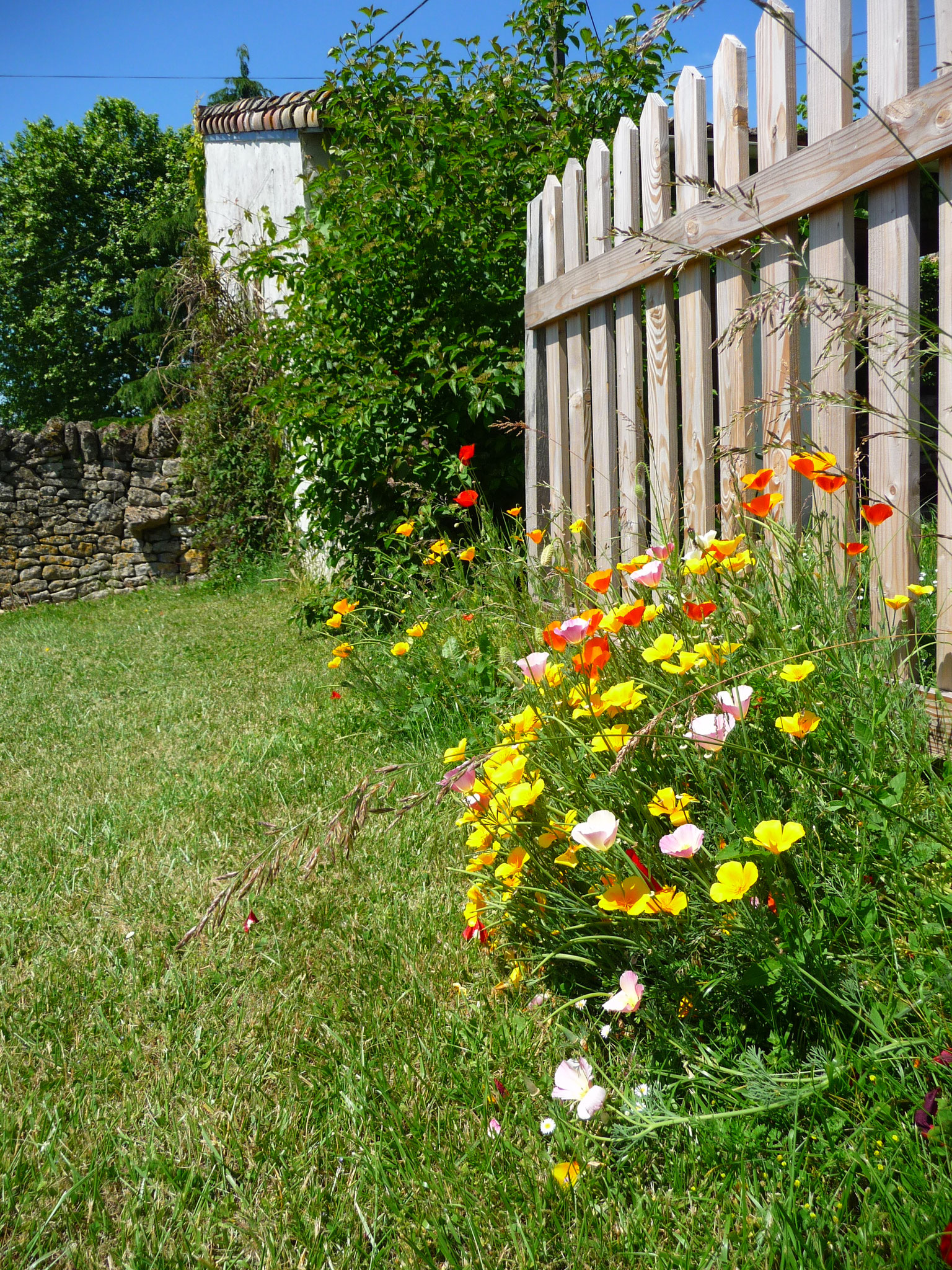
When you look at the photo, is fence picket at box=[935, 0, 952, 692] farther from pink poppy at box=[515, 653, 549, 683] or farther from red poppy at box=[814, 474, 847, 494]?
pink poppy at box=[515, 653, 549, 683]

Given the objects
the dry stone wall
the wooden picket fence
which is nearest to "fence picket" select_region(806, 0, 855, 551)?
the wooden picket fence

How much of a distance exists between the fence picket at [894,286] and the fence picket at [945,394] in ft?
0.16

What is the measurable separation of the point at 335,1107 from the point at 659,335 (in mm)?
2218

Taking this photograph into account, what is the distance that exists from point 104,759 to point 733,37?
302 centimetres

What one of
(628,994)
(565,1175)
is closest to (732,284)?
(628,994)

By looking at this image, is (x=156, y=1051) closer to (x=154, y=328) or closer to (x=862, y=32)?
(x=862, y=32)

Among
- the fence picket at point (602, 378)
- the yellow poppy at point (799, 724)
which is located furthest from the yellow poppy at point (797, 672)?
the fence picket at point (602, 378)

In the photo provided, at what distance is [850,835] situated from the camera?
1.26 m

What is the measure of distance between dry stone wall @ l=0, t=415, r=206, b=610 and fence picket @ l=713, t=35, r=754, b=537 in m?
→ 8.89

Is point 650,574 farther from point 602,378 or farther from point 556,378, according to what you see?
point 556,378

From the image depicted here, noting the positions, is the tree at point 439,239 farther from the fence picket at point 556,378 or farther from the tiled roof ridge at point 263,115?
the tiled roof ridge at point 263,115

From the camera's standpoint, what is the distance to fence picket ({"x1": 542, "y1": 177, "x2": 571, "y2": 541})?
3186mm

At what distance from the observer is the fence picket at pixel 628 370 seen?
262 centimetres

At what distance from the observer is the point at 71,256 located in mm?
25344
